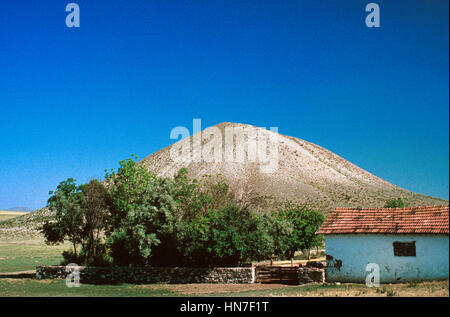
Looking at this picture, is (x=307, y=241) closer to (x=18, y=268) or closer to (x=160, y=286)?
(x=160, y=286)

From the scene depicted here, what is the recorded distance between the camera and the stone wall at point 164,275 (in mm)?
26266

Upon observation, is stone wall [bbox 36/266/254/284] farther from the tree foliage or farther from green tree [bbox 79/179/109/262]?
green tree [bbox 79/179/109/262]

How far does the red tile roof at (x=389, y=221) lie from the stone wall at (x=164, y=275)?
637 cm

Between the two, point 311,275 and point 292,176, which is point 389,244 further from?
point 292,176

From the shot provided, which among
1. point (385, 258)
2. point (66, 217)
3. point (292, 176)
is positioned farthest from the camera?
point (292, 176)

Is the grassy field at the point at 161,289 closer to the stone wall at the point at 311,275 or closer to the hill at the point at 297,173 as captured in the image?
the stone wall at the point at 311,275

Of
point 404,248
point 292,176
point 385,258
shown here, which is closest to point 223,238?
point 385,258

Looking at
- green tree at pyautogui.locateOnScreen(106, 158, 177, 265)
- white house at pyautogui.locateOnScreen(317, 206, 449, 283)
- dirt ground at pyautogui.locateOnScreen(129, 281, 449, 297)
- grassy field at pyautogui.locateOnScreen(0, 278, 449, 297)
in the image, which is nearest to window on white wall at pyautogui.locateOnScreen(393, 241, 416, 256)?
white house at pyautogui.locateOnScreen(317, 206, 449, 283)

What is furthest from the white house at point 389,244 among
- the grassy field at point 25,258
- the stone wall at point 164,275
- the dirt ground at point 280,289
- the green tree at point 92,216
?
the grassy field at point 25,258

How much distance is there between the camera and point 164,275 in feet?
89.6

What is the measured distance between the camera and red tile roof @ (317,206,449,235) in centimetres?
2203

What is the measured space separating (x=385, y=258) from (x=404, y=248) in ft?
3.93
